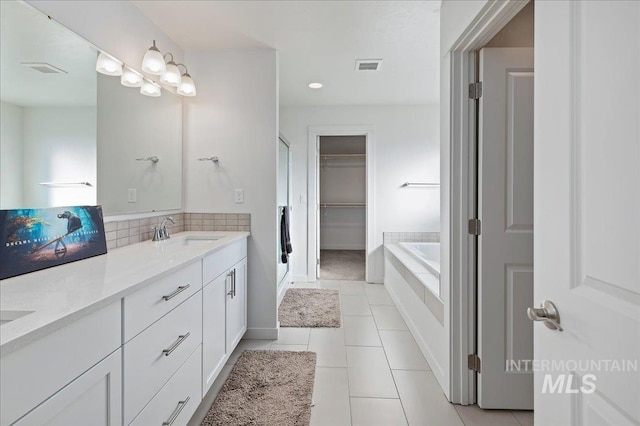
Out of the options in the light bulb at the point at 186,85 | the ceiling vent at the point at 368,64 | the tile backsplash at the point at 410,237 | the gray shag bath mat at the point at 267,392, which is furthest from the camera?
the tile backsplash at the point at 410,237

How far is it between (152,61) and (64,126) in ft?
2.62

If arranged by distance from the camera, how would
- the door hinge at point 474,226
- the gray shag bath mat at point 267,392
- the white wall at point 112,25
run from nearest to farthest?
the white wall at point 112,25 → the gray shag bath mat at point 267,392 → the door hinge at point 474,226

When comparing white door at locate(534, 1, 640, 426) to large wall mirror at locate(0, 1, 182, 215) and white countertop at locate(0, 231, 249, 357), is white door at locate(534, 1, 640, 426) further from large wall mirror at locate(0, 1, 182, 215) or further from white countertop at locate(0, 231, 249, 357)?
large wall mirror at locate(0, 1, 182, 215)

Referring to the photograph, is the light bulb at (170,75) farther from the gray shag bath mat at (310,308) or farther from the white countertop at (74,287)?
the gray shag bath mat at (310,308)

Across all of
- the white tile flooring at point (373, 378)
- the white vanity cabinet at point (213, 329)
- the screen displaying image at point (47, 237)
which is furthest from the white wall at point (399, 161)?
the screen displaying image at point (47, 237)

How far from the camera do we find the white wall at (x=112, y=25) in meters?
1.62

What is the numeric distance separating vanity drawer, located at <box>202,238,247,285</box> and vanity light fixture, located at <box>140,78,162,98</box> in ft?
4.04

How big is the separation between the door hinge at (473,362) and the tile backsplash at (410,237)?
8.67 ft

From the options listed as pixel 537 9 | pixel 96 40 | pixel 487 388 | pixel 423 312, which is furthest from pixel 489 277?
pixel 96 40

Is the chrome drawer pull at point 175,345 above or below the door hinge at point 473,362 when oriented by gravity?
above

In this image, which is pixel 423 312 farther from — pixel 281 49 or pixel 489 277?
pixel 281 49

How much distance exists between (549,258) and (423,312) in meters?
1.76

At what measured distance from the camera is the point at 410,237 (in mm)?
4488

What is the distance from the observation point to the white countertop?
0.75 meters
